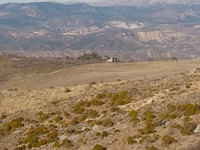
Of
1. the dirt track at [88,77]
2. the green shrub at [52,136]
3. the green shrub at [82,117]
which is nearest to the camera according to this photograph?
the green shrub at [52,136]

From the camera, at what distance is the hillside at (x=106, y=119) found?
22589 millimetres

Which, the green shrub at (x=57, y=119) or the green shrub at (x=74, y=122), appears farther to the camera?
the green shrub at (x=57, y=119)

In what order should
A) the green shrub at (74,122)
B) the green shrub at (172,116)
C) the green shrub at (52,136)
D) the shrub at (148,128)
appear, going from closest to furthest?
the shrub at (148,128) < the green shrub at (172,116) < the green shrub at (52,136) < the green shrub at (74,122)

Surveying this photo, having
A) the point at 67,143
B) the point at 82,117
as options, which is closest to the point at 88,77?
the point at 82,117

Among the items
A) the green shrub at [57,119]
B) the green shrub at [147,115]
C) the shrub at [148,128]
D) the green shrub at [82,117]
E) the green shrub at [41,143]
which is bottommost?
the green shrub at [41,143]

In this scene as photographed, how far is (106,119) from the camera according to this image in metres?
28.2

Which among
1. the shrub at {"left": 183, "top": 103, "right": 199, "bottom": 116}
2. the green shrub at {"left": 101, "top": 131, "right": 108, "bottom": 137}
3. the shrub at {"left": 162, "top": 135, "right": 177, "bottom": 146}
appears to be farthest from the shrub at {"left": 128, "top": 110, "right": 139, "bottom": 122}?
the shrub at {"left": 162, "top": 135, "right": 177, "bottom": 146}

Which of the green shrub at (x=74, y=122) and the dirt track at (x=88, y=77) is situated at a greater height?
the green shrub at (x=74, y=122)

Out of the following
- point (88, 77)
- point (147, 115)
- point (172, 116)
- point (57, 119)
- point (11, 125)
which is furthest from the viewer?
point (88, 77)

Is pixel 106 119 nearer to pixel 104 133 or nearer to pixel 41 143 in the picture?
pixel 104 133

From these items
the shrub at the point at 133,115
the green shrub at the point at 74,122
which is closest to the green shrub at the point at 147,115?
the shrub at the point at 133,115

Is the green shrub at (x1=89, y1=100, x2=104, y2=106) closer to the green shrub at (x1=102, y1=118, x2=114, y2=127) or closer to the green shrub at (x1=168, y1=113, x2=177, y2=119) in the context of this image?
the green shrub at (x1=102, y1=118, x2=114, y2=127)

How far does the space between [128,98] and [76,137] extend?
9421 mm

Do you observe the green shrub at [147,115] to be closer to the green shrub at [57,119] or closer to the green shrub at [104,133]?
the green shrub at [104,133]
